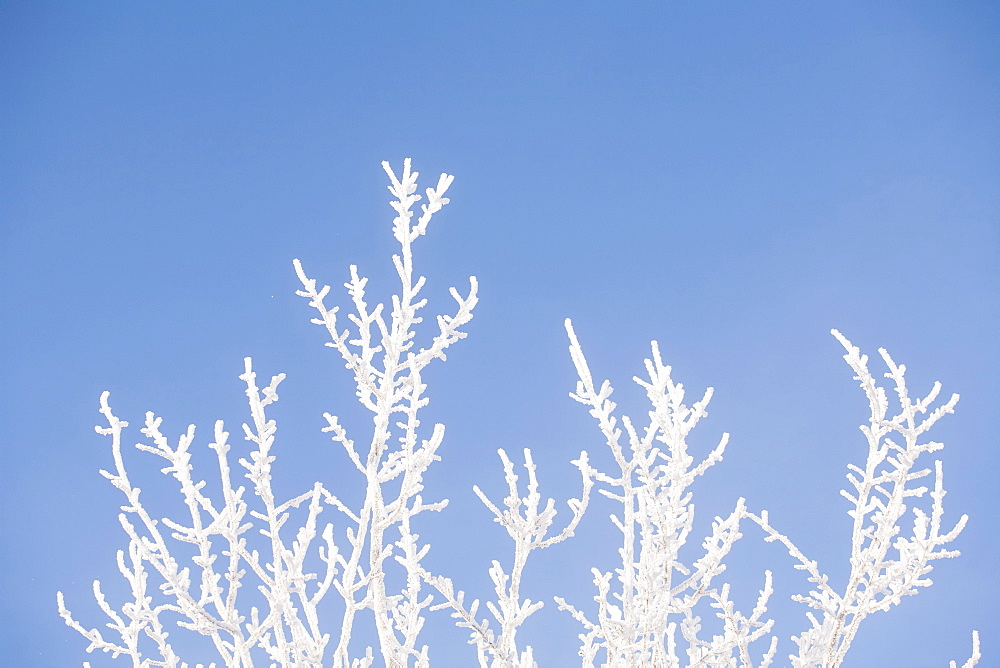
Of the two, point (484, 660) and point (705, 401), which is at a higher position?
point (705, 401)

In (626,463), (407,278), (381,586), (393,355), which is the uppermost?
(407,278)

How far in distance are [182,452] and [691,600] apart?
2181mm

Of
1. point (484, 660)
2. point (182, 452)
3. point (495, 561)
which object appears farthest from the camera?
point (484, 660)

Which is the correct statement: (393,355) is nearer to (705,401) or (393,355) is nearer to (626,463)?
(626,463)

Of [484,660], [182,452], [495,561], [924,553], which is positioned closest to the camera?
[924,553]

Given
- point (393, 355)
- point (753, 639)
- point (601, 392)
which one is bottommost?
point (753, 639)

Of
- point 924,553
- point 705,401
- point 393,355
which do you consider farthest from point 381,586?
point 924,553

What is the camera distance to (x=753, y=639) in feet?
10.7

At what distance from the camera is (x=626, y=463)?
9.53ft

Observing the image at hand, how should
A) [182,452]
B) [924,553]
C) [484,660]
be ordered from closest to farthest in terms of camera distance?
[924,553] < [182,452] < [484,660]

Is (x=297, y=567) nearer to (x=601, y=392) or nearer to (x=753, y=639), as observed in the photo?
(x=601, y=392)

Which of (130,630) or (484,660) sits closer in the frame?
(130,630)

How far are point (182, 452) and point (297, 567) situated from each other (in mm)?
663

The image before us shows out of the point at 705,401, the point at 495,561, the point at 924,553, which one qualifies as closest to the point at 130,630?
the point at 495,561
